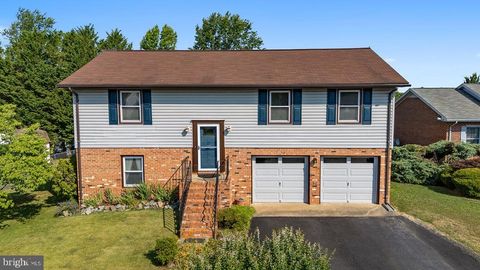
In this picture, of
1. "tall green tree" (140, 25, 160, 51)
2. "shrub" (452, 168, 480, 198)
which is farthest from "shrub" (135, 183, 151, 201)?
"tall green tree" (140, 25, 160, 51)

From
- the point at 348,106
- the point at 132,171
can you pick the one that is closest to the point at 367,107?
the point at 348,106

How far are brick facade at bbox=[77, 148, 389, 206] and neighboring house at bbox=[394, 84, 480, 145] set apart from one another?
1270 centimetres

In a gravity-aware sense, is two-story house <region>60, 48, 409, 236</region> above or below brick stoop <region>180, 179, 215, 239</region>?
above

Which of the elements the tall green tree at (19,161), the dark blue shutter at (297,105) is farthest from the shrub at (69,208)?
the dark blue shutter at (297,105)

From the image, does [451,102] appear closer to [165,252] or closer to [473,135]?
[473,135]

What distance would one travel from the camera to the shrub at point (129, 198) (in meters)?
14.0

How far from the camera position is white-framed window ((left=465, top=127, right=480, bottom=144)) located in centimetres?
2334

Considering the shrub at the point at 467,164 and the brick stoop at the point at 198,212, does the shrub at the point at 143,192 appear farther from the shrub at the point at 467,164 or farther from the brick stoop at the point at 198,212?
the shrub at the point at 467,164

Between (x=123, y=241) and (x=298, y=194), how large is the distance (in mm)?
7727

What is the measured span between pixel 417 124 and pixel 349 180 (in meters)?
15.1

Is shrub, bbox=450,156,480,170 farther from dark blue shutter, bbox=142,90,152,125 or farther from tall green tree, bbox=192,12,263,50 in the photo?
tall green tree, bbox=192,12,263,50

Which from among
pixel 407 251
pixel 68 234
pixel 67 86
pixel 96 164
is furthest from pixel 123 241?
pixel 407 251

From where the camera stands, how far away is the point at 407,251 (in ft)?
32.4

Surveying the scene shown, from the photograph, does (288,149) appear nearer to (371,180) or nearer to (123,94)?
(371,180)
